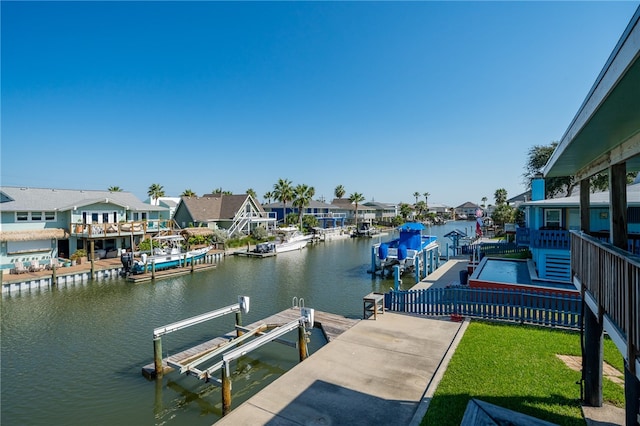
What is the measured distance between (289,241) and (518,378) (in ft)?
131

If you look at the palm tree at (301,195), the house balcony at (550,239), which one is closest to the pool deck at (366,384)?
the house balcony at (550,239)

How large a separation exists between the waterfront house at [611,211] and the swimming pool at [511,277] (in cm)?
736

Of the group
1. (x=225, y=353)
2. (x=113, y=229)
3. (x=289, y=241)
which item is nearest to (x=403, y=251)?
(x=225, y=353)

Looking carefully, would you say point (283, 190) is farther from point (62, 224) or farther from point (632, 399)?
point (632, 399)

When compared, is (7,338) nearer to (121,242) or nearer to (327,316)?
(327,316)

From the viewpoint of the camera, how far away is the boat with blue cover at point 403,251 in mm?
28188

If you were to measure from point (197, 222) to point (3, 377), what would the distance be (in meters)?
38.4

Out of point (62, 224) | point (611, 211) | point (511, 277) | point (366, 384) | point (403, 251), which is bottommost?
point (366, 384)

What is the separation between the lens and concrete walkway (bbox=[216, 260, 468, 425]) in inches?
289

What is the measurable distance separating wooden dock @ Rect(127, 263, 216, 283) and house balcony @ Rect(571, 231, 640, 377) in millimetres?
28673

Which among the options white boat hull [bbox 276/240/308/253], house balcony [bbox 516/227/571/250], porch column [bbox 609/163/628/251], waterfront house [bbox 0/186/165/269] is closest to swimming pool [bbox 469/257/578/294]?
house balcony [bbox 516/227/571/250]

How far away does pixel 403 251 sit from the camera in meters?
27.8

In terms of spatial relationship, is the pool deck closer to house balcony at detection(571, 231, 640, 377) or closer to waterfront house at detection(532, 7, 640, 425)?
waterfront house at detection(532, 7, 640, 425)

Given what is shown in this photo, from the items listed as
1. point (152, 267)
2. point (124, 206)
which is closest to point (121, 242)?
point (124, 206)
